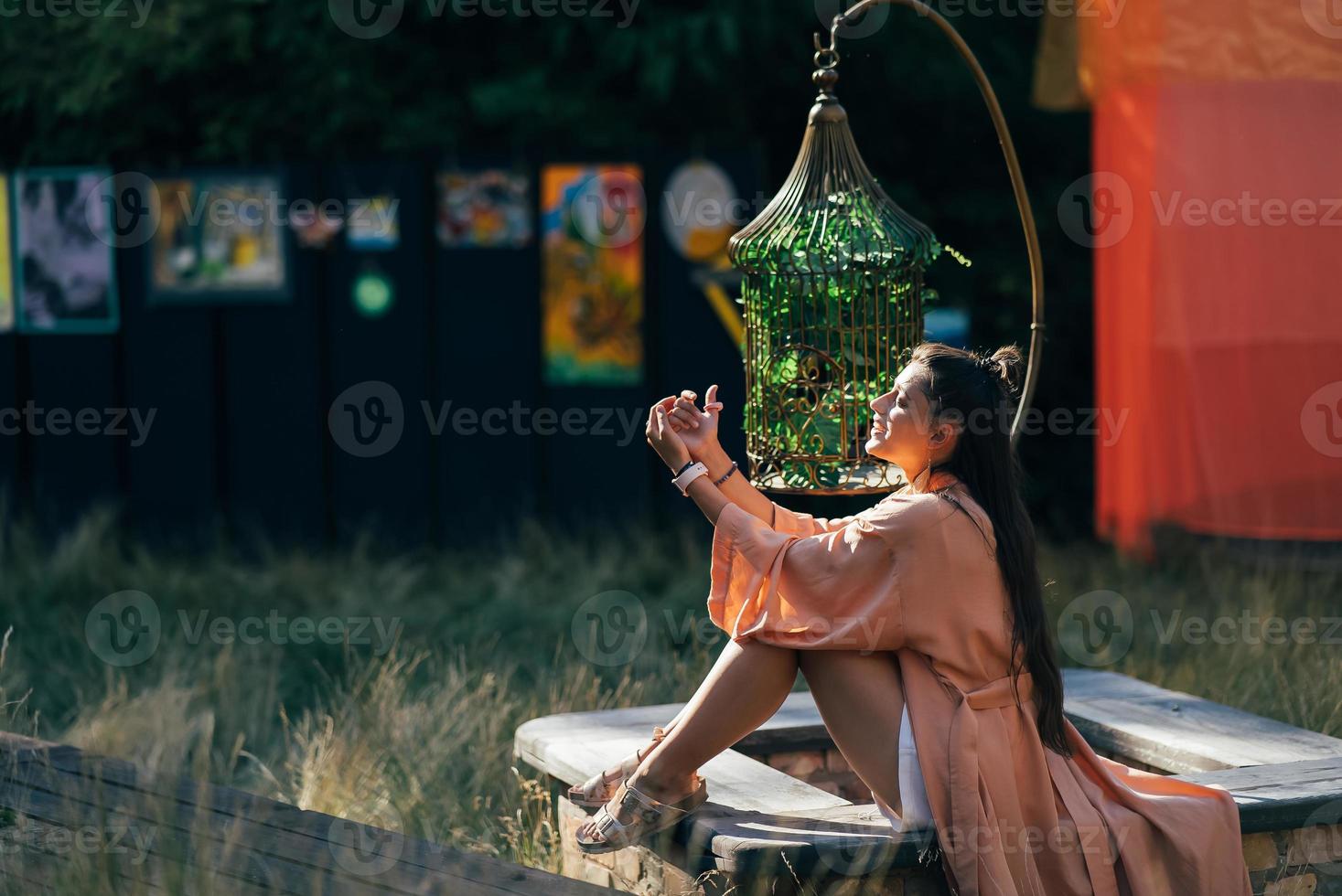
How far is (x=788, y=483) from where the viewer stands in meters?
4.24

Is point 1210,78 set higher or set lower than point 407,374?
higher

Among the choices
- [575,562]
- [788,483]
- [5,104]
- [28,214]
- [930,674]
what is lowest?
[575,562]

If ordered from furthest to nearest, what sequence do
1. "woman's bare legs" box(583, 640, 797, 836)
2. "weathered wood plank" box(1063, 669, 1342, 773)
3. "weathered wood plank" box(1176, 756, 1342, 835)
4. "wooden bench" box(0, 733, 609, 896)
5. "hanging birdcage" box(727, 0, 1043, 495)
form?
1. "weathered wood plank" box(1063, 669, 1342, 773)
2. "hanging birdcage" box(727, 0, 1043, 495)
3. "weathered wood plank" box(1176, 756, 1342, 835)
4. "woman's bare legs" box(583, 640, 797, 836)
5. "wooden bench" box(0, 733, 609, 896)

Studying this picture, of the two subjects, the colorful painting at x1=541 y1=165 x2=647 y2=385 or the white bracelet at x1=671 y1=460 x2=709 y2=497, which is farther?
the colorful painting at x1=541 y1=165 x2=647 y2=385

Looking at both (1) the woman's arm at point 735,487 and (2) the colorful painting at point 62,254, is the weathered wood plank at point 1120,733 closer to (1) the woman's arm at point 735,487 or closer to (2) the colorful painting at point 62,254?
(1) the woman's arm at point 735,487

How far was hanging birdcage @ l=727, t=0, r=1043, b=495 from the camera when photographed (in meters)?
4.11

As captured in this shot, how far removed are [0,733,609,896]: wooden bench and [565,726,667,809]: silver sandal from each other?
0.40 m

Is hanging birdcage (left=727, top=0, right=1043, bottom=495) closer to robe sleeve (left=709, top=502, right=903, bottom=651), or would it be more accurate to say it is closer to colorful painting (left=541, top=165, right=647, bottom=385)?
robe sleeve (left=709, top=502, right=903, bottom=651)

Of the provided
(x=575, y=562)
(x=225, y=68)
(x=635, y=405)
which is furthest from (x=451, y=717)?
(x=225, y=68)

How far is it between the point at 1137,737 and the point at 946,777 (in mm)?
1278

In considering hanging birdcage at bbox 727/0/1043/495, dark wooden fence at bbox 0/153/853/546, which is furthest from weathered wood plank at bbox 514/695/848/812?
dark wooden fence at bbox 0/153/853/546

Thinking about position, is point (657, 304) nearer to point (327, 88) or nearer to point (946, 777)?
point (327, 88)

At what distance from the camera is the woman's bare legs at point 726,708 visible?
3557 millimetres

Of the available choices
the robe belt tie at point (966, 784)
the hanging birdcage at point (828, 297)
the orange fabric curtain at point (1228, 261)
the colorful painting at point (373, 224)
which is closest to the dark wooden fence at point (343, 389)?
the colorful painting at point (373, 224)
